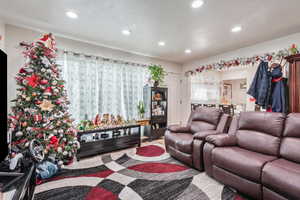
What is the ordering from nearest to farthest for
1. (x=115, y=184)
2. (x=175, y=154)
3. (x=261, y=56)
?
1. (x=115, y=184)
2. (x=175, y=154)
3. (x=261, y=56)

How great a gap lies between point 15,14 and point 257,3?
11.9 feet

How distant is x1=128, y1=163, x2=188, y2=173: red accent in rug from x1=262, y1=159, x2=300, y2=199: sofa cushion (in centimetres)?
123

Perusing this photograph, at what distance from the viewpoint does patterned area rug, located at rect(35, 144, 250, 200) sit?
5.78 feet

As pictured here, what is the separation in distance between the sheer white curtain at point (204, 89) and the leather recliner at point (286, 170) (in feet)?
11.0

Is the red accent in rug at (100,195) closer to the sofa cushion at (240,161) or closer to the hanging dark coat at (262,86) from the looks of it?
the sofa cushion at (240,161)

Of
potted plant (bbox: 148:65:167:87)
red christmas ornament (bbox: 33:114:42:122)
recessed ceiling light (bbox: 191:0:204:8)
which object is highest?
recessed ceiling light (bbox: 191:0:204:8)

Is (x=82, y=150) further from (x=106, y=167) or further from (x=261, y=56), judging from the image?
(x=261, y=56)

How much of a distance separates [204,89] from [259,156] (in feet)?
13.1

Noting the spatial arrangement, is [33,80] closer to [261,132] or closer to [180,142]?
[180,142]

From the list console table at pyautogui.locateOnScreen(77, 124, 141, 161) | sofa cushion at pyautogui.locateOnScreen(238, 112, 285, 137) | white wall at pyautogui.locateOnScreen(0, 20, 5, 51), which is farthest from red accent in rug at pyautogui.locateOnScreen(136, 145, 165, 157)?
white wall at pyautogui.locateOnScreen(0, 20, 5, 51)

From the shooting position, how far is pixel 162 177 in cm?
218

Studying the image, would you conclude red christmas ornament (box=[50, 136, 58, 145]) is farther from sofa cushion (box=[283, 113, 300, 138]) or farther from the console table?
sofa cushion (box=[283, 113, 300, 138])

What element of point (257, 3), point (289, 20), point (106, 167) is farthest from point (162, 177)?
point (289, 20)

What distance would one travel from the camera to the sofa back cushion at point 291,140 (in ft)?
5.57
